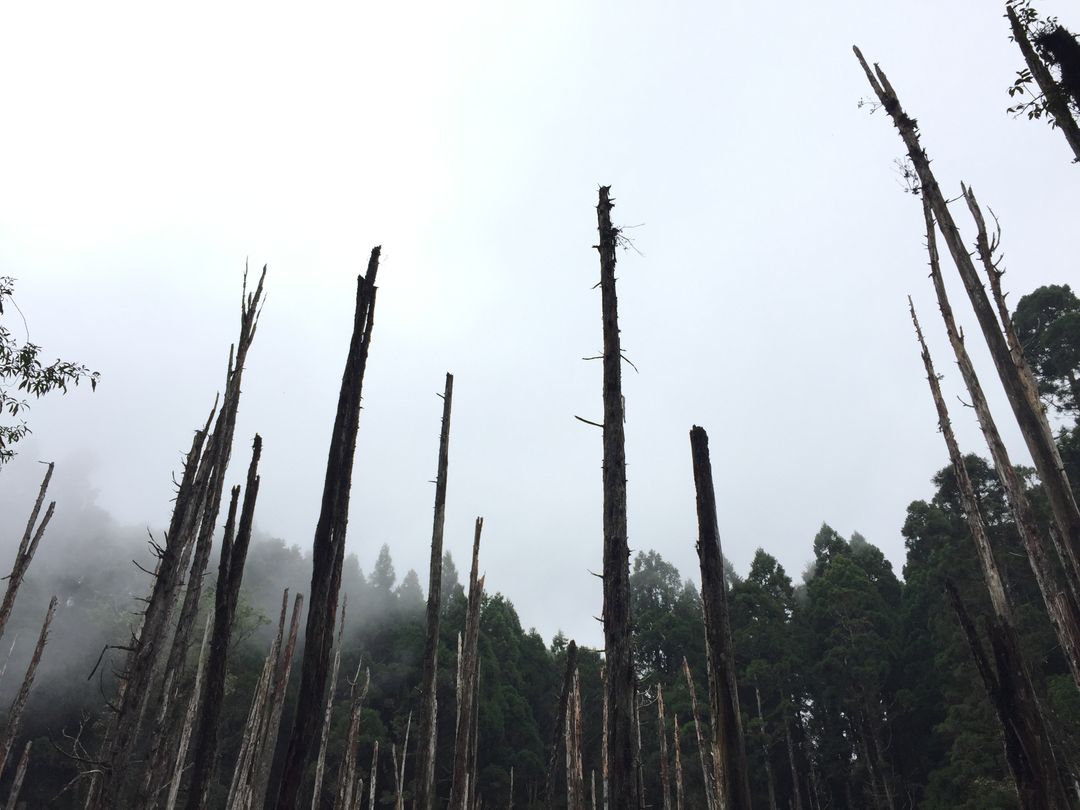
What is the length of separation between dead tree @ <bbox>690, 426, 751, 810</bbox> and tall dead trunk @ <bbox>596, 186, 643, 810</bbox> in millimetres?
962

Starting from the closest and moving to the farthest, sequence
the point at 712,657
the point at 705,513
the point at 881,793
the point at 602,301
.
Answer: the point at 712,657, the point at 705,513, the point at 602,301, the point at 881,793

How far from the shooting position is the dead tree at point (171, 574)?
7805 mm

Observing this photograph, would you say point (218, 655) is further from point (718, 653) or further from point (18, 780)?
point (18, 780)

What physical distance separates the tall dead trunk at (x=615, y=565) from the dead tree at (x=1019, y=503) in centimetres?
566

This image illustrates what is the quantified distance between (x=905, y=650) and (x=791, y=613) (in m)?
7.99

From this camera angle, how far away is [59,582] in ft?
141

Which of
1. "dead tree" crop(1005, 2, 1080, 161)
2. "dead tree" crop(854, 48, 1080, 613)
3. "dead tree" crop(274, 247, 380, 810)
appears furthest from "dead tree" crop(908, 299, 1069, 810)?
"dead tree" crop(274, 247, 380, 810)

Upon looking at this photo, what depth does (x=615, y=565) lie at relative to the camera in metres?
8.40

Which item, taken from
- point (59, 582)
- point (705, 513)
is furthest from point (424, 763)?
point (59, 582)

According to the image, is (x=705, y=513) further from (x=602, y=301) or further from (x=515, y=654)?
(x=515, y=654)

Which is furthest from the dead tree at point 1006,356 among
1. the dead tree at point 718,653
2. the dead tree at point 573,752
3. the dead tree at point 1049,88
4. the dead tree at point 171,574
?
the dead tree at point 573,752

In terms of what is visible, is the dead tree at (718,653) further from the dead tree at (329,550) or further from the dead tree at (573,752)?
the dead tree at (573,752)

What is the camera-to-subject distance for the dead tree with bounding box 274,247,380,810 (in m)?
5.01

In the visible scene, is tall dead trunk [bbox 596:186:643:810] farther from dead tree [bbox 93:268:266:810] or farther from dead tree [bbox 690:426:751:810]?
dead tree [bbox 93:268:266:810]
